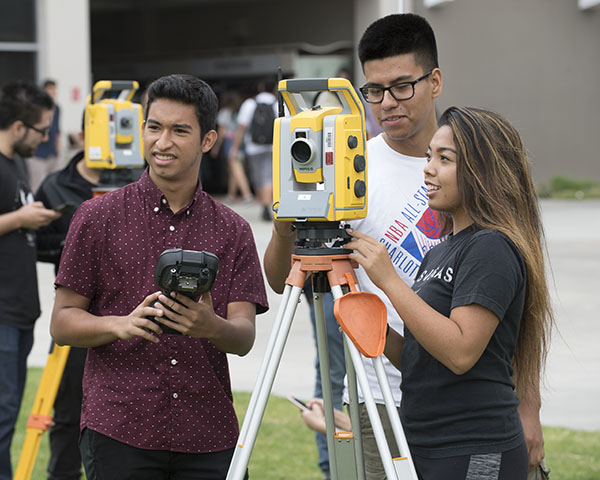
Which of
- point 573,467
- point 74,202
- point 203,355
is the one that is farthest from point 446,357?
point 573,467

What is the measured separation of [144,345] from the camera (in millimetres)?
2908

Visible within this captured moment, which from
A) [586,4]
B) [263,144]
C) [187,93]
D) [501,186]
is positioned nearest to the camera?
[501,186]

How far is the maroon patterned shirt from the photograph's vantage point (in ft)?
9.43

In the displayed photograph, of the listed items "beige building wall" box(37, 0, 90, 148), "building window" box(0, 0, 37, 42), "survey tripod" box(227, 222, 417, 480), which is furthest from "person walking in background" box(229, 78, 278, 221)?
"survey tripod" box(227, 222, 417, 480)

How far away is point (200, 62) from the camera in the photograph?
20641mm

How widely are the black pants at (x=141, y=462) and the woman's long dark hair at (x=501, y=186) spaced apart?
1038 mm

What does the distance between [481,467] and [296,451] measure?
10.9 feet

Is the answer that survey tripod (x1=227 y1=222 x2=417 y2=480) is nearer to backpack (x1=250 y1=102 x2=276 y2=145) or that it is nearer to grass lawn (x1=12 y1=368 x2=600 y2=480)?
grass lawn (x1=12 y1=368 x2=600 y2=480)

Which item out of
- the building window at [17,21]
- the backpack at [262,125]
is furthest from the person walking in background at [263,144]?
the building window at [17,21]

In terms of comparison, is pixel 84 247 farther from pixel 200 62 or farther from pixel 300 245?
pixel 200 62

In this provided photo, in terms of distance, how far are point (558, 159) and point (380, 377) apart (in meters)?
20.8

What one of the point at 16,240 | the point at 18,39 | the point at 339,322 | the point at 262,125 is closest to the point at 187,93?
the point at 339,322

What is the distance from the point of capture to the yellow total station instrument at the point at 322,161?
8.13ft

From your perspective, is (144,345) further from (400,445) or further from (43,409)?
(43,409)
